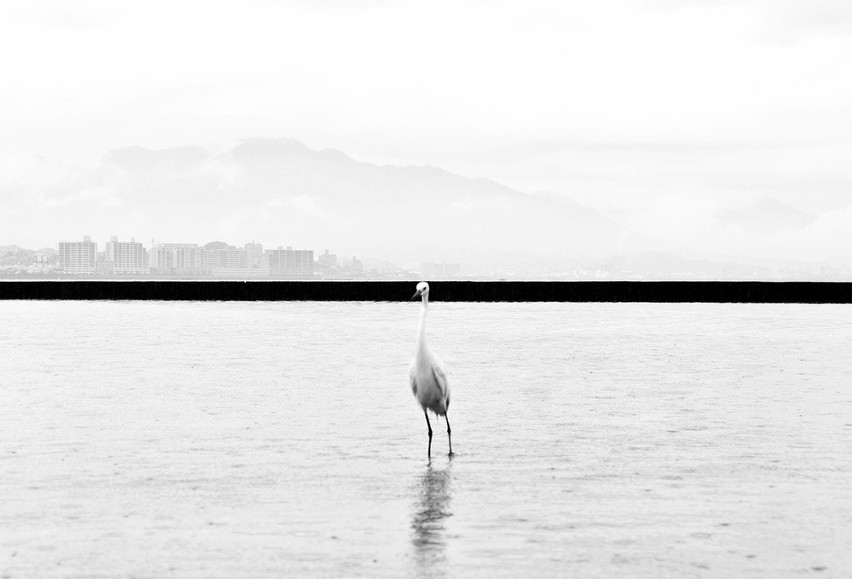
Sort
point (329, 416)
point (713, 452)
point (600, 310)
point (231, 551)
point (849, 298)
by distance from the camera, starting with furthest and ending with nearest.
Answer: point (849, 298) → point (600, 310) → point (329, 416) → point (713, 452) → point (231, 551)

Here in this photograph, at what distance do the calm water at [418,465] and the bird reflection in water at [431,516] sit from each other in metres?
0.02

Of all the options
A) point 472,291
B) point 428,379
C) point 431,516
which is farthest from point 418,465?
point 472,291

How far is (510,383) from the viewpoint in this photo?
55.0ft

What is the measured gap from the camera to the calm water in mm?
6734

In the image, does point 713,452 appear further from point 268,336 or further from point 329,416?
point 268,336

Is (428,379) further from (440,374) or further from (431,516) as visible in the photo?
(431,516)

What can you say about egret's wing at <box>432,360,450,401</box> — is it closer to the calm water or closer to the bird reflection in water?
the calm water

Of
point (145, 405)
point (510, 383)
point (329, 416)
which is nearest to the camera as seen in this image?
point (329, 416)

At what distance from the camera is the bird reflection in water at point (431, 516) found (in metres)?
6.63

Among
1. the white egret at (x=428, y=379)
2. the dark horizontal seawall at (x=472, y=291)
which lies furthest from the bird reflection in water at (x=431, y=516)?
the dark horizontal seawall at (x=472, y=291)

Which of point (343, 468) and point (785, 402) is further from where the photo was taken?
point (785, 402)

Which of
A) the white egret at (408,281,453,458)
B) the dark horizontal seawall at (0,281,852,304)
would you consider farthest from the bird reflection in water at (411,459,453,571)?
the dark horizontal seawall at (0,281,852,304)

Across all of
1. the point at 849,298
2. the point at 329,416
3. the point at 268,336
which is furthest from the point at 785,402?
the point at 849,298

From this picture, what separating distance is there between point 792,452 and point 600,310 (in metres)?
33.0
